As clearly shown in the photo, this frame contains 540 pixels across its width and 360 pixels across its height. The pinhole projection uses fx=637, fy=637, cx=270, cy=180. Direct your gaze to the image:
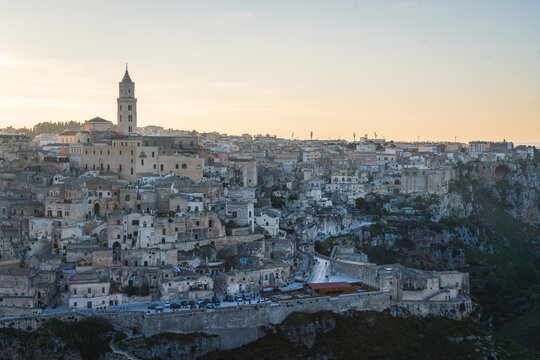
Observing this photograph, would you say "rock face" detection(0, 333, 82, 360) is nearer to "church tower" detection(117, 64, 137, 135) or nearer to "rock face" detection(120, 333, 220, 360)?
"rock face" detection(120, 333, 220, 360)

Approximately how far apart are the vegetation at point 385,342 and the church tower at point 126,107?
74.0 feet

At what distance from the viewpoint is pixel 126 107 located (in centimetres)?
4653

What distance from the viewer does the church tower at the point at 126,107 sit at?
46125 millimetres

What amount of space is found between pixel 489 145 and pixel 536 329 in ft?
196

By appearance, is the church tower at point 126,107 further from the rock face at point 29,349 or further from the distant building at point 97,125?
the rock face at point 29,349

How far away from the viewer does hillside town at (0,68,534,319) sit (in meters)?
29.8

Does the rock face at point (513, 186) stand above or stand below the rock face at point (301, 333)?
above

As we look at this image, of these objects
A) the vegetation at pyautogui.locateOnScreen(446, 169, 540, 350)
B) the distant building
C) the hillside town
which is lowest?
the vegetation at pyautogui.locateOnScreen(446, 169, 540, 350)

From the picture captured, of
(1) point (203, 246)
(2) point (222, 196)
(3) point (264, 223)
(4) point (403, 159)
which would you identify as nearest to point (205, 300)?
(1) point (203, 246)

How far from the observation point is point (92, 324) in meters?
27.1

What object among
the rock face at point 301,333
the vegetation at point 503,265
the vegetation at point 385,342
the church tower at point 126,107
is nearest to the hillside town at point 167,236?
the church tower at point 126,107

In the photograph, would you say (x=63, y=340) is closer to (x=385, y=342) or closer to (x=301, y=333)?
(x=301, y=333)

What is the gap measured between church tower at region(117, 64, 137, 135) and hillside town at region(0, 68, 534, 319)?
Result: 0.25ft

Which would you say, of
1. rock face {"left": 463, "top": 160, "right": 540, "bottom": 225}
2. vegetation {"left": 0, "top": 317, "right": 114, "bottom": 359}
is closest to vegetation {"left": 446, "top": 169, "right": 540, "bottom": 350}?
rock face {"left": 463, "top": 160, "right": 540, "bottom": 225}
